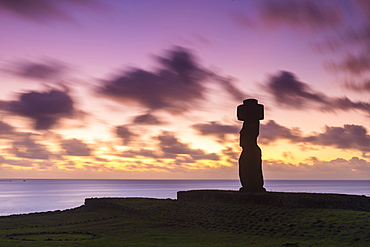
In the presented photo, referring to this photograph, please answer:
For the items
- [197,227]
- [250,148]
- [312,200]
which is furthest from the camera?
[250,148]

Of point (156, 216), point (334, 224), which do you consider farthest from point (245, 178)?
point (334, 224)

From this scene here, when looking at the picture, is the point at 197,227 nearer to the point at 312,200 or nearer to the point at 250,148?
the point at 312,200

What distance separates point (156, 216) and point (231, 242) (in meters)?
11.6

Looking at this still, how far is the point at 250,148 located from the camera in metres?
38.2

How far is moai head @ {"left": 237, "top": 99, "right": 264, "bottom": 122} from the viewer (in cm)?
3831

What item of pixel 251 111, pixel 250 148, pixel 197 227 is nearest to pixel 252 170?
pixel 250 148

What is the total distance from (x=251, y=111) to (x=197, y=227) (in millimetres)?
13436

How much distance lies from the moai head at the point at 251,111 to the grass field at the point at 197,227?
8950 millimetres

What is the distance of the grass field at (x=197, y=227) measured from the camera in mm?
22953

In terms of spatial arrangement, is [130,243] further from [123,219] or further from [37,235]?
[123,219]

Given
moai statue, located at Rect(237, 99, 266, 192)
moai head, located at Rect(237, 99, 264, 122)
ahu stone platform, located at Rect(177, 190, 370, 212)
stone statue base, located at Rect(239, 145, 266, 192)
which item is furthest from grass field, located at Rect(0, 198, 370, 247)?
moai head, located at Rect(237, 99, 264, 122)

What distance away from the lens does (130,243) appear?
76.2 ft

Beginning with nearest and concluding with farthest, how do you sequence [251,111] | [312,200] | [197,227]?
[312,200]
[197,227]
[251,111]

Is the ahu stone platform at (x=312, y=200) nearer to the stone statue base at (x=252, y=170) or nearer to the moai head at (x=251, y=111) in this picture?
the stone statue base at (x=252, y=170)
